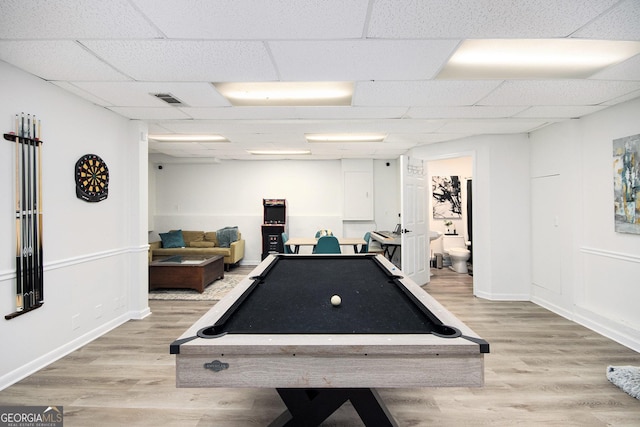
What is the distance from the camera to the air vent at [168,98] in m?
3.19

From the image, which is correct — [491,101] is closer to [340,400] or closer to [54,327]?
[340,400]

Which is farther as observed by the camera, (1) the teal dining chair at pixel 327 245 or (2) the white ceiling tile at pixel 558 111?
(1) the teal dining chair at pixel 327 245

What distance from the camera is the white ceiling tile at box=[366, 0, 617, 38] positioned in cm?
178

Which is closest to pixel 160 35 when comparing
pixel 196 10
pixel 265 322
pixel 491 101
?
pixel 196 10

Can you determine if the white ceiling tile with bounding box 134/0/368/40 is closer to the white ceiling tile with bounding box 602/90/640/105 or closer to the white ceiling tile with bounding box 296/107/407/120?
the white ceiling tile with bounding box 296/107/407/120

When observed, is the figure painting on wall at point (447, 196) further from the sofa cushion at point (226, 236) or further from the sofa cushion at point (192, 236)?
the sofa cushion at point (192, 236)

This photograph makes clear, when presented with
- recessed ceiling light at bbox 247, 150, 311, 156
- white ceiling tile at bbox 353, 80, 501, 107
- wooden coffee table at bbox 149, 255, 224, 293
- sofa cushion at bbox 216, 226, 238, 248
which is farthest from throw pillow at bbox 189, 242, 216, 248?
white ceiling tile at bbox 353, 80, 501, 107

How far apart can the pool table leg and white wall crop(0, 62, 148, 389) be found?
2.52m

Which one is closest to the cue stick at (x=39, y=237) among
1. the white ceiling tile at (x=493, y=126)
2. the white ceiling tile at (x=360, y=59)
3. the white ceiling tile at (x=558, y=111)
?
the white ceiling tile at (x=360, y=59)

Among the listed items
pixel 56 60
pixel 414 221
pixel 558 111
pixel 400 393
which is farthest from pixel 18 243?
pixel 558 111

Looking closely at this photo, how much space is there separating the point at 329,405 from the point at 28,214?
9.51 ft

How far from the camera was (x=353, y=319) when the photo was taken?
66.1 inches

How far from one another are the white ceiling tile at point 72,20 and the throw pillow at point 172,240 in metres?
5.47

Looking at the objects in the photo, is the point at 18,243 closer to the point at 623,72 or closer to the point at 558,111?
the point at 623,72
